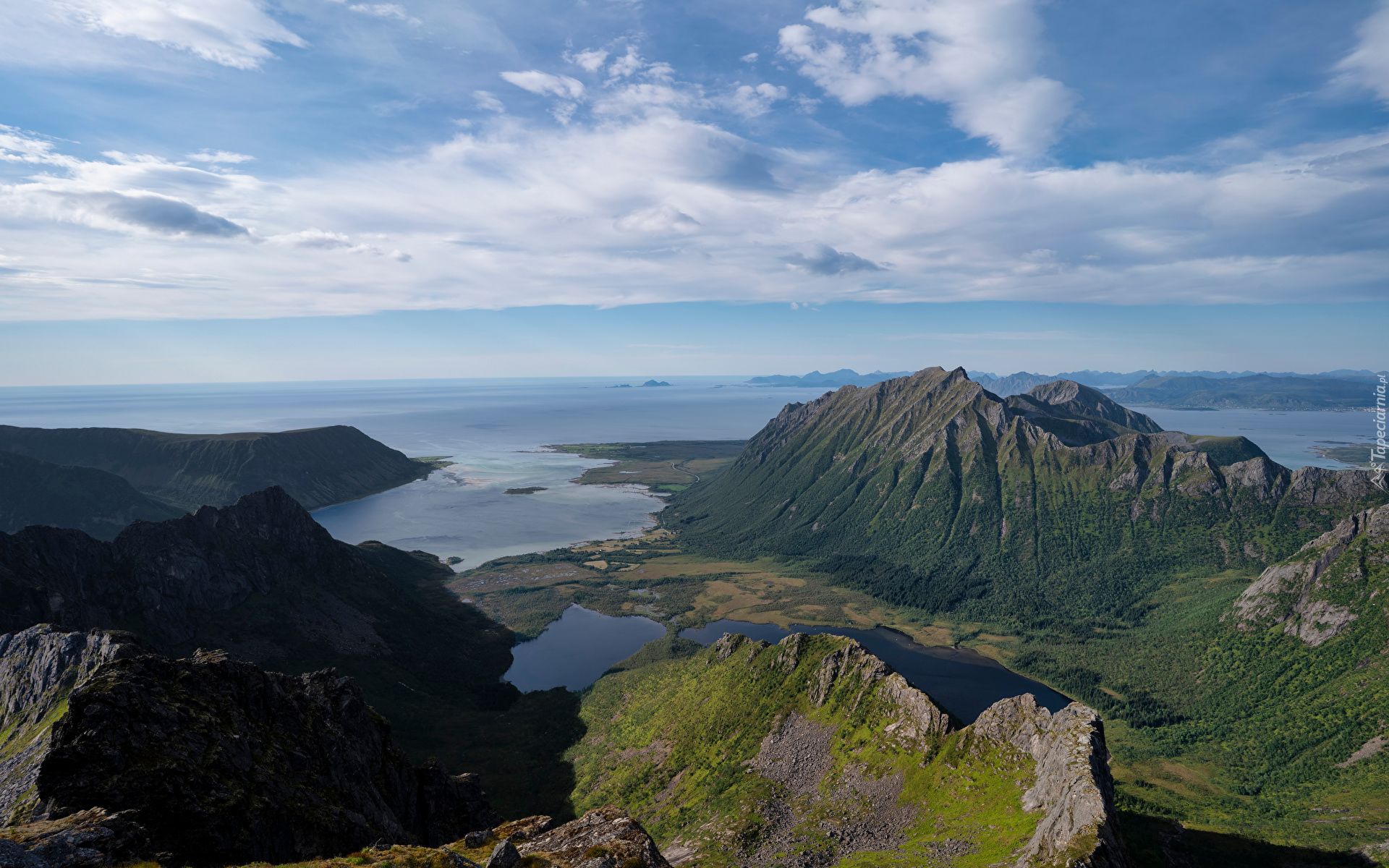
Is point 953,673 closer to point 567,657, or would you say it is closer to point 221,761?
point 567,657

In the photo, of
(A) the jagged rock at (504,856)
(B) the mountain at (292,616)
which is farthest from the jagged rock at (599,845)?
(B) the mountain at (292,616)

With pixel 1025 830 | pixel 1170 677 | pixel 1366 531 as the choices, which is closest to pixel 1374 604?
pixel 1366 531

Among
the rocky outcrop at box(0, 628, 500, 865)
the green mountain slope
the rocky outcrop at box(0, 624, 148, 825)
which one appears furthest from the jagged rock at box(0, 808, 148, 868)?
the green mountain slope

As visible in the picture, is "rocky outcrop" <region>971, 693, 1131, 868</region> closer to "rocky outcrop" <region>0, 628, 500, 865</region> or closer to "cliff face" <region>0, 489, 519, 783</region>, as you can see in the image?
"rocky outcrop" <region>0, 628, 500, 865</region>

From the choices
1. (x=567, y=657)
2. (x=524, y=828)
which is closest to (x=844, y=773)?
(x=524, y=828)

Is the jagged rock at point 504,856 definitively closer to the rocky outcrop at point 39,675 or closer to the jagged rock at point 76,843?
the jagged rock at point 76,843
